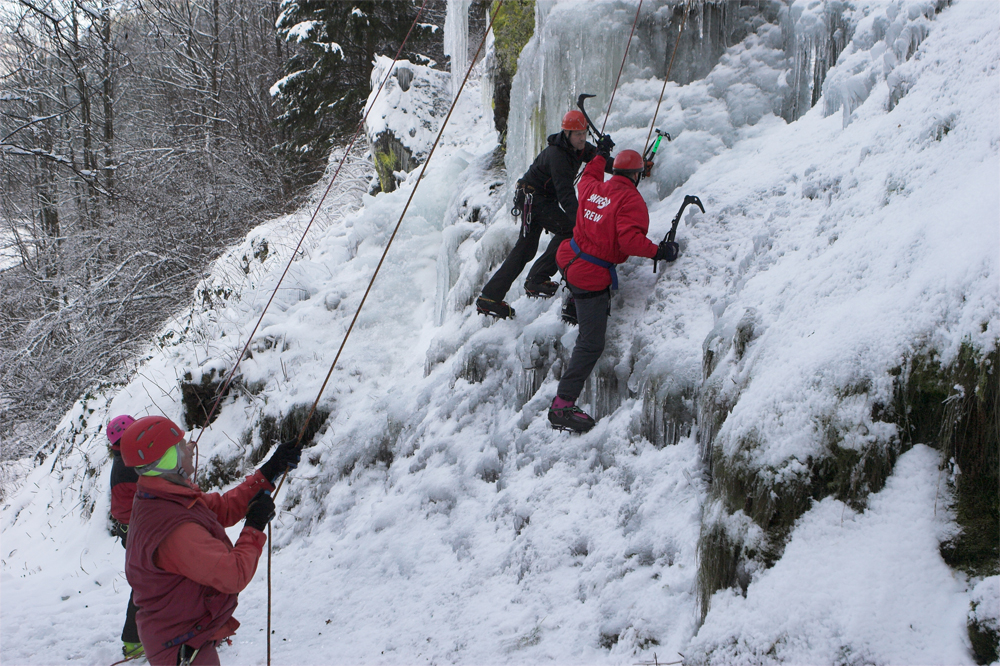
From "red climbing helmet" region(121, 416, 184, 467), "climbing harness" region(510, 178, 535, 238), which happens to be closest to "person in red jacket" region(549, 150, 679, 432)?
"climbing harness" region(510, 178, 535, 238)

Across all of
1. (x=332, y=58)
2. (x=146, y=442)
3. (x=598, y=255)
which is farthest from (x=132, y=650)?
(x=332, y=58)

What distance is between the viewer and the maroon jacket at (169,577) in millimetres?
2230

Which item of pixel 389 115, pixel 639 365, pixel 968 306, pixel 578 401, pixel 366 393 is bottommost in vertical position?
pixel 366 393

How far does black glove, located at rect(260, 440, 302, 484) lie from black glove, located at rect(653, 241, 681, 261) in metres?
2.41

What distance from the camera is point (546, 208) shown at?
4.91 meters

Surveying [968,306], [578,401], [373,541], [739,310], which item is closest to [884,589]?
[968,306]

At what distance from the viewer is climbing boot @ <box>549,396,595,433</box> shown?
4.00 metres

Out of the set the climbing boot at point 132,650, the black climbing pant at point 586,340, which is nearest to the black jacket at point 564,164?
the black climbing pant at point 586,340

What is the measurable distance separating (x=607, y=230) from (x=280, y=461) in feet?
7.53

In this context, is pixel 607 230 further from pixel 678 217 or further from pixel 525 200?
pixel 525 200

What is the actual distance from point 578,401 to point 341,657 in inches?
81.5

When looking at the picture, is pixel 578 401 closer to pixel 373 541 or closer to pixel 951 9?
pixel 373 541

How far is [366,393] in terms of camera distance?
6027mm

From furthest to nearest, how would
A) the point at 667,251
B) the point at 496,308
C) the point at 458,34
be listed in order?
the point at 458,34
the point at 496,308
the point at 667,251
